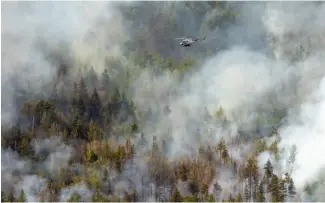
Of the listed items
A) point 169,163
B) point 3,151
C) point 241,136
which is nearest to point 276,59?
point 241,136

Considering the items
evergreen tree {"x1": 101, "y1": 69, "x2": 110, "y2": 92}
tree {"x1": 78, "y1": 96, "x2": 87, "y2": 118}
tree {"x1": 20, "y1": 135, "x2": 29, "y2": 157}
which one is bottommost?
tree {"x1": 20, "y1": 135, "x2": 29, "y2": 157}

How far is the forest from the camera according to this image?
6122 inches

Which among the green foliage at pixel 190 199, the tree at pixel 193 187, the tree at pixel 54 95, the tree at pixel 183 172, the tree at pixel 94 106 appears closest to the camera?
the green foliage at pixel 190 199

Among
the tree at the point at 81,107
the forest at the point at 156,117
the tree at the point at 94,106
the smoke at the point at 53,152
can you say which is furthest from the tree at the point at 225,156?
the smoke at the point at 53,152

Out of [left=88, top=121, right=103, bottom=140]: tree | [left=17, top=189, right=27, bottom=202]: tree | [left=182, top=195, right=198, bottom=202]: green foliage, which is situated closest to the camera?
[left=17, top=189, right=27, bottom=202]: tree

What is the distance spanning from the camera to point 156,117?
17875cm

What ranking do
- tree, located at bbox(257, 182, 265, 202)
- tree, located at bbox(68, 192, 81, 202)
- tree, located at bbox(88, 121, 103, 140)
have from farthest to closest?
tree, located at bbox(88, 121, 103, 140), tree, located at bbox(257, 182, 265, 202), tree, located at bbox(68, 192, 81, 202)

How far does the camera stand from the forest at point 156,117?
510ft

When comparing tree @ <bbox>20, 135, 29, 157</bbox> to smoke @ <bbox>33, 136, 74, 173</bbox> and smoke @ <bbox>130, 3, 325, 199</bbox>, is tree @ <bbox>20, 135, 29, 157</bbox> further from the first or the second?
smoke @ <bbox>130, 3, 325, 199</bbox>

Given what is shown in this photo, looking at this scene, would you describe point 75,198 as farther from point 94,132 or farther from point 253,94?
point 253,94

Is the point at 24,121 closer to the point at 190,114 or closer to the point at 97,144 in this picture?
the point at 97,144

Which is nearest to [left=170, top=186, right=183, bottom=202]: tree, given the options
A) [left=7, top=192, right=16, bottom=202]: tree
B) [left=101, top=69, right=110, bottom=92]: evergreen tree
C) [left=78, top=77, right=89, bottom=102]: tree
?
[left=7, top=192, right=16, bottom=202]: tree

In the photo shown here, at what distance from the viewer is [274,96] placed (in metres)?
189

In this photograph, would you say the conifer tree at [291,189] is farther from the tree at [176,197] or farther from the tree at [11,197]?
the tree at [11,197]
